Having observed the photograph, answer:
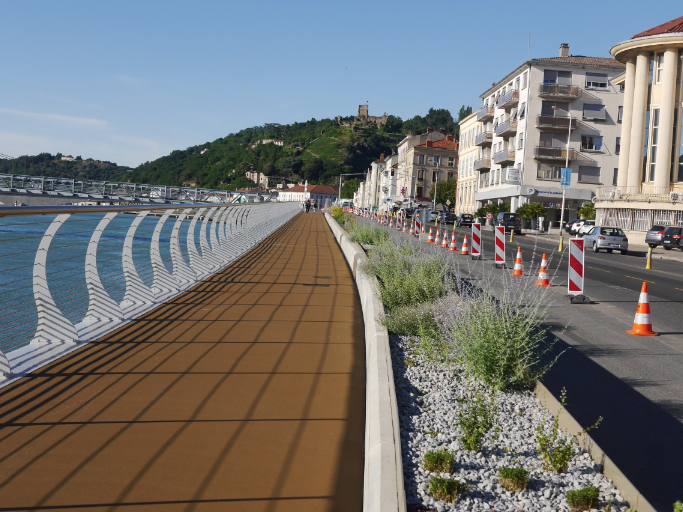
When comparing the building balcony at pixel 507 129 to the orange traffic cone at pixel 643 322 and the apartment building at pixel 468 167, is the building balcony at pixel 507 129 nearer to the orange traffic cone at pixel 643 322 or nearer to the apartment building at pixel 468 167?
the apartment building at pixel 468 167

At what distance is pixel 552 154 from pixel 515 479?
63.0 meters

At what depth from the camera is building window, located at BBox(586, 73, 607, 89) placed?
6342cm

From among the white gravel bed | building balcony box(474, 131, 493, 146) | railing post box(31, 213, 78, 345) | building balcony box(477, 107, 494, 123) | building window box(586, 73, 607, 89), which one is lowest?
the white gravel bed

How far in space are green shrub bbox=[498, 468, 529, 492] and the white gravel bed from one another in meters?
0.04

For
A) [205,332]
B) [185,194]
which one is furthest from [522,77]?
[205,332]

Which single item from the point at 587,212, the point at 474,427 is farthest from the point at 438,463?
the point at 587,212

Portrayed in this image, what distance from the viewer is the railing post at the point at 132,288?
8.38 m

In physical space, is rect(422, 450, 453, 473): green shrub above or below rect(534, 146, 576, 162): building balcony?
below

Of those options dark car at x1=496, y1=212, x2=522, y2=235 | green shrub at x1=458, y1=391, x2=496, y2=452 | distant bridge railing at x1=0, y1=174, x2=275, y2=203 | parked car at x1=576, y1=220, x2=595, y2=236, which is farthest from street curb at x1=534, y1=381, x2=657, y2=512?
distant bridge railing at x1=0, y1=174, x2=275, y2=203

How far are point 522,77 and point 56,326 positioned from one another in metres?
64.8

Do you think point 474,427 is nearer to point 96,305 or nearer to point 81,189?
point 96,305

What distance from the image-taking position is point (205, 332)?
7.60 meters

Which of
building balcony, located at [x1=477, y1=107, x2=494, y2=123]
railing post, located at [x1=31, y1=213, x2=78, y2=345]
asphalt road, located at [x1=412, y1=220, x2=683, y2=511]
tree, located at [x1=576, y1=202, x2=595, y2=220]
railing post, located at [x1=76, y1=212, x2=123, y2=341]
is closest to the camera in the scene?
asphalt road, located at [x1=412, y1=220, x2=683, y2=511]

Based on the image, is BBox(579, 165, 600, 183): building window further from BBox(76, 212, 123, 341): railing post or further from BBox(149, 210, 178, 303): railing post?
BBox(76, 212, 123, 341): railing post
